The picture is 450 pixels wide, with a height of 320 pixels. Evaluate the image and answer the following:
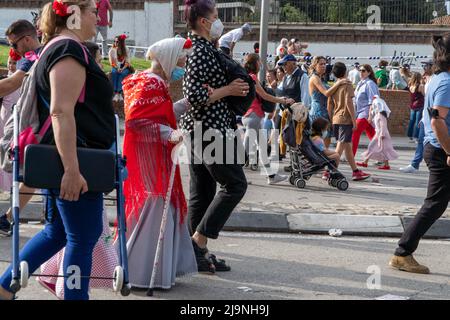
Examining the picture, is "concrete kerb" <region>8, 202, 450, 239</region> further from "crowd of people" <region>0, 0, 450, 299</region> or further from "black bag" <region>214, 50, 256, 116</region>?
"black bag" <region>214, 50, 256, 116</region>

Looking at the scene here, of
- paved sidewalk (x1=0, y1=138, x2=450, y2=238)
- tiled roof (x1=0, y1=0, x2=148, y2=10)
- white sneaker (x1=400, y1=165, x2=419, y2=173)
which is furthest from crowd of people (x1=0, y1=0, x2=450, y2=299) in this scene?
tiled roof (x1=0, y1=0, x2=148, y2=10)

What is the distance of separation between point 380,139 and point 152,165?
26.6ft

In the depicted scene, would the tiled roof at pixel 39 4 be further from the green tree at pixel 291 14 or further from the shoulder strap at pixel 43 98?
the shoulder strap at pixel 43 98

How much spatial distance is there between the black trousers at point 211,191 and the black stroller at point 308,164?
15.6ft

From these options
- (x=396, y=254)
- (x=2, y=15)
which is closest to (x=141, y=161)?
(x=396, y=254)

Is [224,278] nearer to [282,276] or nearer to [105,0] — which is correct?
[282,276]

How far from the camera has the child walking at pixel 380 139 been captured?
13.8m

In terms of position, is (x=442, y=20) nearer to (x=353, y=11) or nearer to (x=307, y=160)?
(x=353, y=11)

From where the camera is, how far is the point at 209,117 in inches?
259

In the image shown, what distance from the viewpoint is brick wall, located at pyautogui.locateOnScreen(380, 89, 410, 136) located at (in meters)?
22.4

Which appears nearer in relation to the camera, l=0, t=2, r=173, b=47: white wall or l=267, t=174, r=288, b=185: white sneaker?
l=267, t=174, r=288, b=185: white sneaker

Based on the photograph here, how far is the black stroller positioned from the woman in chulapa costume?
17.6 feet

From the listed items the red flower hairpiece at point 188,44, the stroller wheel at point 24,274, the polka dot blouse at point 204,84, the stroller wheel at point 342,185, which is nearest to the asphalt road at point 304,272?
the polka dot blouse at point 204,84

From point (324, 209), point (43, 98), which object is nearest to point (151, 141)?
point (43, 98)
